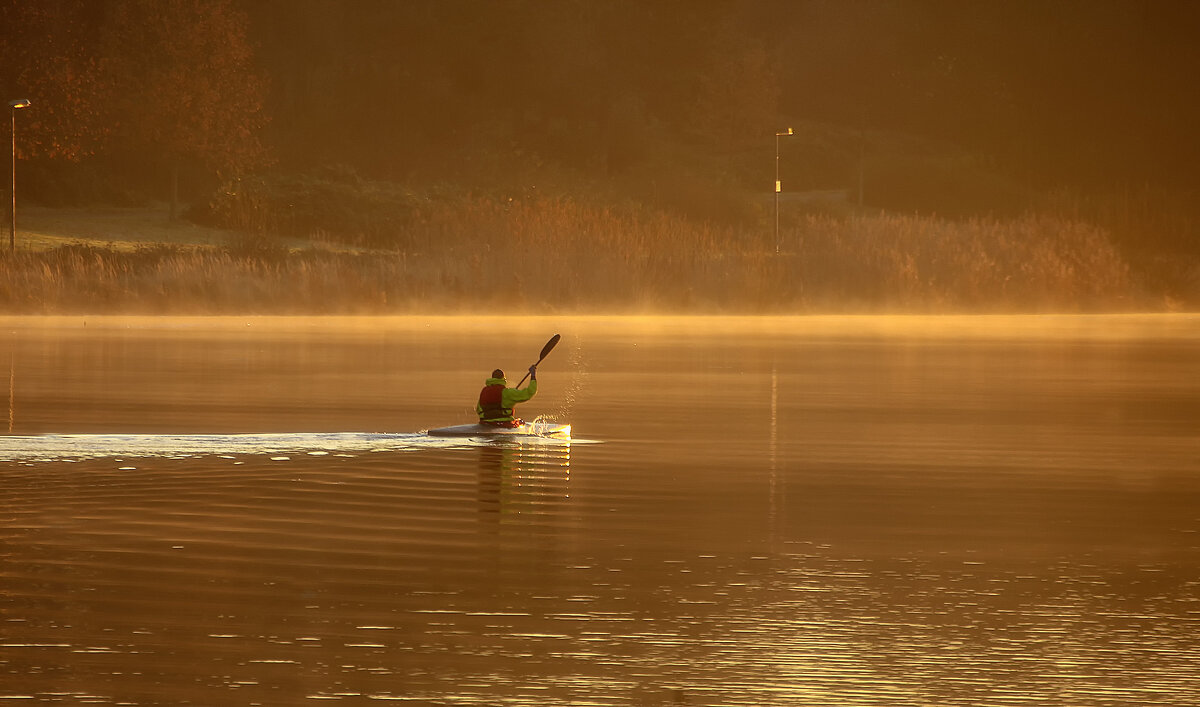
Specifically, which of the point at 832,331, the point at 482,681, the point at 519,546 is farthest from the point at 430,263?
the point at 482,681

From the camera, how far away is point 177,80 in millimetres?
75812

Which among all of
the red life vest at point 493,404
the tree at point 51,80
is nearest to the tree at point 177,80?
the tree at point 51,80

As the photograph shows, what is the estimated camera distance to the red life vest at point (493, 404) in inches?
733

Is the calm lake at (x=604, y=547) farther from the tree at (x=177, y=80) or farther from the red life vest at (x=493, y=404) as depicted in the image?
the tree at (x=177, y=80)

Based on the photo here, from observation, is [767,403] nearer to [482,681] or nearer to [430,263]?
[482,681]

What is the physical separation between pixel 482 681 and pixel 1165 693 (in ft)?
8.72

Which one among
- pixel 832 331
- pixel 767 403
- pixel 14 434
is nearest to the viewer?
pixel 14 434

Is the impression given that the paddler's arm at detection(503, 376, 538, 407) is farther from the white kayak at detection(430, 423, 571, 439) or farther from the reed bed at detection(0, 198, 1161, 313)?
the reed bed at detection(0, 198, 1161, 313)

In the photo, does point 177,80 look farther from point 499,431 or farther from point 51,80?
point 499,431

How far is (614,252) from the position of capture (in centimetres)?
5388

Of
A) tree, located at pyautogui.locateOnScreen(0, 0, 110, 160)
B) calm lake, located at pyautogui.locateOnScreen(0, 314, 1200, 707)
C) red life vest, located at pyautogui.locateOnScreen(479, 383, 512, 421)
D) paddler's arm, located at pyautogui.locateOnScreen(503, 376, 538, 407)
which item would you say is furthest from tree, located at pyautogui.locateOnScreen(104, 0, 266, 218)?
paddler's arm, located at pyautogui.locateOnScreen(503, 376, 538, 407)

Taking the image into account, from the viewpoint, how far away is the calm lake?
27.0 ft

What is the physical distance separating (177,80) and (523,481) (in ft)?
208

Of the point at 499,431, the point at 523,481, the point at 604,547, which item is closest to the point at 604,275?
the point at 499,431
